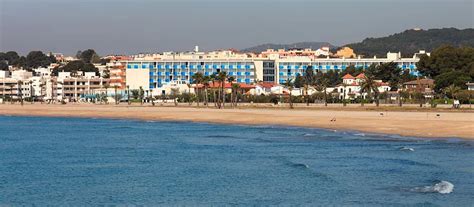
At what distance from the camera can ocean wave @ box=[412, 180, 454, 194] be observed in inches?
1056

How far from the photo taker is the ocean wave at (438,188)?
88.0 ft

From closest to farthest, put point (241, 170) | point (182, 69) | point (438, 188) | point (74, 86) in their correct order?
point (438, 188) → point (241, 170) → point (182, 69) → point (74, 86)

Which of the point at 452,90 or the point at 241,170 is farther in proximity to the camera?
the point at 452,90

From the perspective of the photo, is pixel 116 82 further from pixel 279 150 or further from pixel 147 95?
pixel 279 150

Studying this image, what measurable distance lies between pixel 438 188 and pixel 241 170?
29.2 ft

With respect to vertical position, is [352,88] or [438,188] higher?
[352,88]

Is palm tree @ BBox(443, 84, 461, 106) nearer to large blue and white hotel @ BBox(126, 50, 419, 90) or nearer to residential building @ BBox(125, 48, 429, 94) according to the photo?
residential building @ BBox(125, 48, 429, 94)

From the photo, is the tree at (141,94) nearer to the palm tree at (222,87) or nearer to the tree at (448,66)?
the palm tree at (222,87)

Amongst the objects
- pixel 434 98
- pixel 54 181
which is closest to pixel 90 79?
pixel 434 98

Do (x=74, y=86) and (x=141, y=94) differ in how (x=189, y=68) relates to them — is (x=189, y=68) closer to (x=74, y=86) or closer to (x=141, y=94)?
(x=141, y=94)

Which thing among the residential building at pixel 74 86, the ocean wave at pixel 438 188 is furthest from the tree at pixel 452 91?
the residential building at pixel 74 86

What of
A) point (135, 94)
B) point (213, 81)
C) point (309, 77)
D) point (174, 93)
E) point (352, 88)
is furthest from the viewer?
point (309, 77)

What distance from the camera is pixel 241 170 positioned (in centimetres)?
3400

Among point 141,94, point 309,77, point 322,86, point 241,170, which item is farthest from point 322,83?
point 241,170
